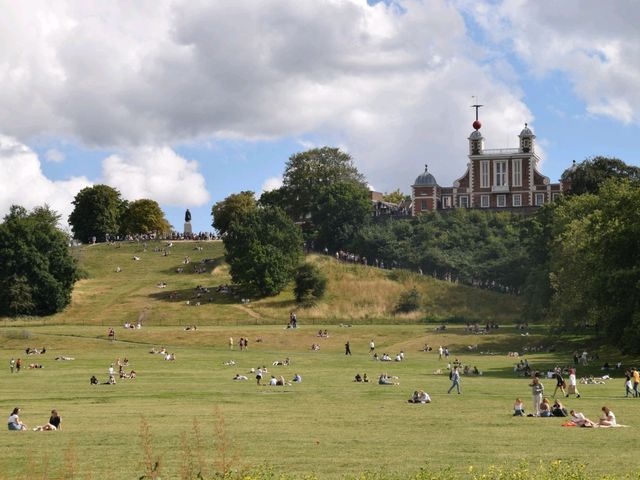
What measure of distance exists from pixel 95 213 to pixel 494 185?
64.4m

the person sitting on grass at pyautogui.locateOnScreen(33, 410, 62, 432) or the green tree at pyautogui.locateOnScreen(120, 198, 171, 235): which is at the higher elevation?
the green tree at pyautogui.locateOnScreen(120, 198, 171, 235)

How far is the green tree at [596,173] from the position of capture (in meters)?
118

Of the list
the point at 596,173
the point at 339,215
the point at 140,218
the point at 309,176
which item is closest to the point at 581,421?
the point at 596,173

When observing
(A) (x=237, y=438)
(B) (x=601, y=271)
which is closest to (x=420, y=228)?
(B) (x=601, y=271)

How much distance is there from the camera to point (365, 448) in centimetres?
2734

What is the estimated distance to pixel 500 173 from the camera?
152250mm

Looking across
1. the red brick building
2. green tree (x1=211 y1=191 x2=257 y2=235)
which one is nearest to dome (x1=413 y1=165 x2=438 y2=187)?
the red brick building

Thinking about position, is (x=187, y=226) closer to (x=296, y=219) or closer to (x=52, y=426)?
(x=296, y=219)

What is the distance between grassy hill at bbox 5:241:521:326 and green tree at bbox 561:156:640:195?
16887 millimetres

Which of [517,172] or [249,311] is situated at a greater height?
[517,172]

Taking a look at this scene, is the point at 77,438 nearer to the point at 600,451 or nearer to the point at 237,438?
the point at 237,438

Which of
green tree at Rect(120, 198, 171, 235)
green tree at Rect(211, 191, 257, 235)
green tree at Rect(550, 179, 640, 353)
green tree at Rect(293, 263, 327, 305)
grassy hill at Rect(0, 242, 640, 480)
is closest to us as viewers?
grassy hill at Rect(0, 242, 640, 480)

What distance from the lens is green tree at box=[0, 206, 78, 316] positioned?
338ft

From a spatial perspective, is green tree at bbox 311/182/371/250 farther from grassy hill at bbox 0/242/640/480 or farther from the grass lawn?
the grass lawn
